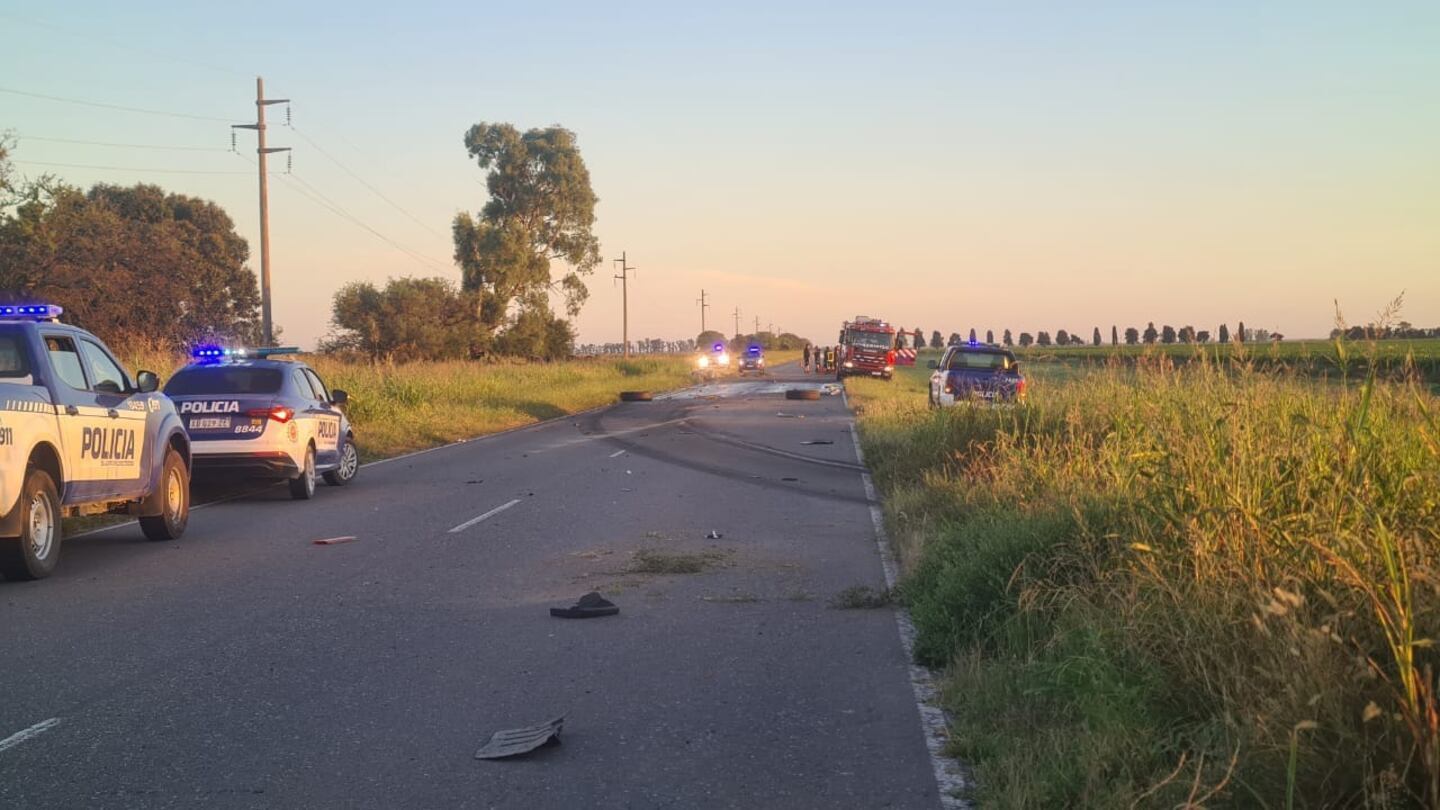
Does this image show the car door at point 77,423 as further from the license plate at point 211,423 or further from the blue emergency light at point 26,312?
the license plate at point 211,423

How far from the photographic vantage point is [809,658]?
7.39 meters

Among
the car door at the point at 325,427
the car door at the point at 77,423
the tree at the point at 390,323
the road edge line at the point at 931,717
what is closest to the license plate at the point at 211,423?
the car door at the point at 325,427

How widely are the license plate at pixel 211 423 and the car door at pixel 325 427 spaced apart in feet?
4.44

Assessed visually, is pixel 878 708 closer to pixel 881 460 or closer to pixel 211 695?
pixel 211 695

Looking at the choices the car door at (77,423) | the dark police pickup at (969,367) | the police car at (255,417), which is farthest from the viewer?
the dark police pickup at (969,367)

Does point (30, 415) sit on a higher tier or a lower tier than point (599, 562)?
higher

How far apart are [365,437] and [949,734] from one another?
69.8ft

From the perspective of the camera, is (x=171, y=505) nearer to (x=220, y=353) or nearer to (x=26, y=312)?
(x=26, y=312)

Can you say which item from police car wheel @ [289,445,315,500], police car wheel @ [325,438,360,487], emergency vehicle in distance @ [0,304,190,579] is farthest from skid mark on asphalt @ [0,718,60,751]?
police car wheel @ [325,438,360,487]

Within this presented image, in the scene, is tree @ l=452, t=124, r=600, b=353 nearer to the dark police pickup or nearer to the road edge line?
the dark police pickup

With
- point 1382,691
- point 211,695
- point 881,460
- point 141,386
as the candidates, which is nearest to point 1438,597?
point 1382,691

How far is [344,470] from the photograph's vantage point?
17.8 meters

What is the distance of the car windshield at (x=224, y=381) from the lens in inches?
619

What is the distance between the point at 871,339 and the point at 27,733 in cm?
5252
